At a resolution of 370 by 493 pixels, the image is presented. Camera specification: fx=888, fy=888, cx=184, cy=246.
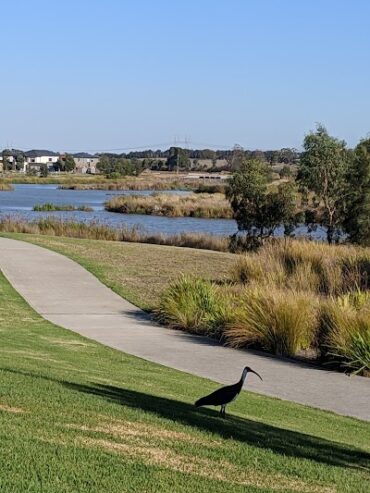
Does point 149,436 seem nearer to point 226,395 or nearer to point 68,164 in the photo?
A: point 226,395

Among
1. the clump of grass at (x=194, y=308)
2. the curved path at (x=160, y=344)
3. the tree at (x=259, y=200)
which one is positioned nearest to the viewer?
the curved path at (x=160, y=344)

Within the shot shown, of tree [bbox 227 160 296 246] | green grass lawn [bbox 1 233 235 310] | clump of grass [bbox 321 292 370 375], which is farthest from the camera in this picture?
tree [bbox 227 160 296 246]

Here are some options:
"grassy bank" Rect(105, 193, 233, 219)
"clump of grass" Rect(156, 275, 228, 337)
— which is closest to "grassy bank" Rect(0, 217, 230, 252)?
"clump of grass" Rect(156, 275, 228, 337)

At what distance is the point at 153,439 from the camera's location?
6.35m

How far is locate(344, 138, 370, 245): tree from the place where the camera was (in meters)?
26.5

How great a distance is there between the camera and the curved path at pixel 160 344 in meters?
10.8

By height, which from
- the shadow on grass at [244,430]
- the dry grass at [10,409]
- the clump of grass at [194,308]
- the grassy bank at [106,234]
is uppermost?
the dry grass at [10,409]

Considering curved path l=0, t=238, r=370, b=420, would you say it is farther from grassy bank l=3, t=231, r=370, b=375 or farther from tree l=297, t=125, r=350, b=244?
tree l=297, t=125, r=350, b=244

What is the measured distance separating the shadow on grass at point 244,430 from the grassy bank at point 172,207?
5519 centimetres

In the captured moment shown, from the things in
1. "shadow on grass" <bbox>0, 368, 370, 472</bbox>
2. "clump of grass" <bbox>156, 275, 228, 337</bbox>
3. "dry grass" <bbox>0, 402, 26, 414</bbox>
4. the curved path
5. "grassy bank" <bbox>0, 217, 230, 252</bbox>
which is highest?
"dry grass" <bbox>0, 402, 26, 414</bbox>

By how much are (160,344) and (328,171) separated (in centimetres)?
1613

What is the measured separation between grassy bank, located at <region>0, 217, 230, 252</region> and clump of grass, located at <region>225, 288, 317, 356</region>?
18377mm

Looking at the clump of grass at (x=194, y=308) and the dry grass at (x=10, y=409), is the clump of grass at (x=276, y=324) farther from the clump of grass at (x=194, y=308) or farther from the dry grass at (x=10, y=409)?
the dry grass at (x=10, y=409)

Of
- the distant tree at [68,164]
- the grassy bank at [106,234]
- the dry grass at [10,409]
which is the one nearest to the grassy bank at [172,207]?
the grassy bank at [106,234]
